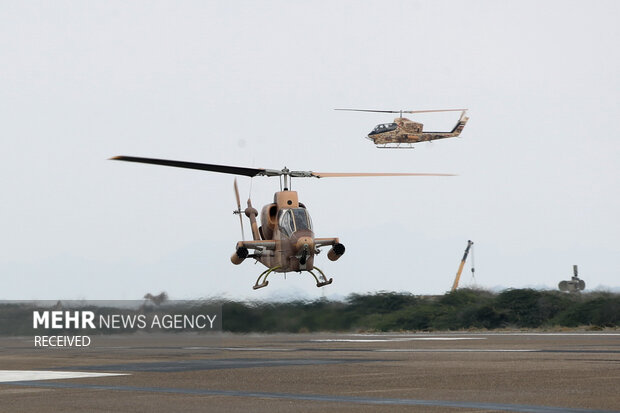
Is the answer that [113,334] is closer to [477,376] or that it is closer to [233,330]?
[233,330]

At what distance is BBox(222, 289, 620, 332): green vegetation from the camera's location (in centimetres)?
6366

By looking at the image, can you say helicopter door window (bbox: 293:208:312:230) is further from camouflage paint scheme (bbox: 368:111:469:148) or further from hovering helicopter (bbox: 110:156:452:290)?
camouflage paint scheme (bbox: 368:111:469:148)

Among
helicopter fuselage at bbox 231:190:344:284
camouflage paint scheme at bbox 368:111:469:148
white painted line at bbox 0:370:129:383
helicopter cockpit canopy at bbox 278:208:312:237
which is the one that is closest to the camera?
white painted line at bbox 0:370:129:383

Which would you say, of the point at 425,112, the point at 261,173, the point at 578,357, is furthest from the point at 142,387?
the point at 425,112

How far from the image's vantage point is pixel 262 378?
25062 millimetres

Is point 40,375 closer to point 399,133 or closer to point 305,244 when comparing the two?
point 305,244

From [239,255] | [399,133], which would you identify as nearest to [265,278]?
[239,255]

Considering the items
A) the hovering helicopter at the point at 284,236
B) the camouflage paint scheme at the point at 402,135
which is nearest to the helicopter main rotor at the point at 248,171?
the hovering helicopter at the point at 284,236

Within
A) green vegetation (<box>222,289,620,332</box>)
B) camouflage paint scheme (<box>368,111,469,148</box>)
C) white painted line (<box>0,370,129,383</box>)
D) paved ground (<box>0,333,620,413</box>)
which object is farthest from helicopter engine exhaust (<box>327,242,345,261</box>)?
camouflage paint scheme (<box>368,111,469,148</box>)

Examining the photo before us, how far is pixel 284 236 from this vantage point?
5422 centimetres

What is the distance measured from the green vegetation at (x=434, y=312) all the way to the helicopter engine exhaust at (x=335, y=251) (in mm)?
7409

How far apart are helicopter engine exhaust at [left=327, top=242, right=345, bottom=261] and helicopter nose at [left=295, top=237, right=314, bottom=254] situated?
122 inches

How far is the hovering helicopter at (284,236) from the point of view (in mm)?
53312

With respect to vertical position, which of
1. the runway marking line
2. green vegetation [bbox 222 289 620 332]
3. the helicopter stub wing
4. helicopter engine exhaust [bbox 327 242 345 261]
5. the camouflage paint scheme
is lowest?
the runway marking line
